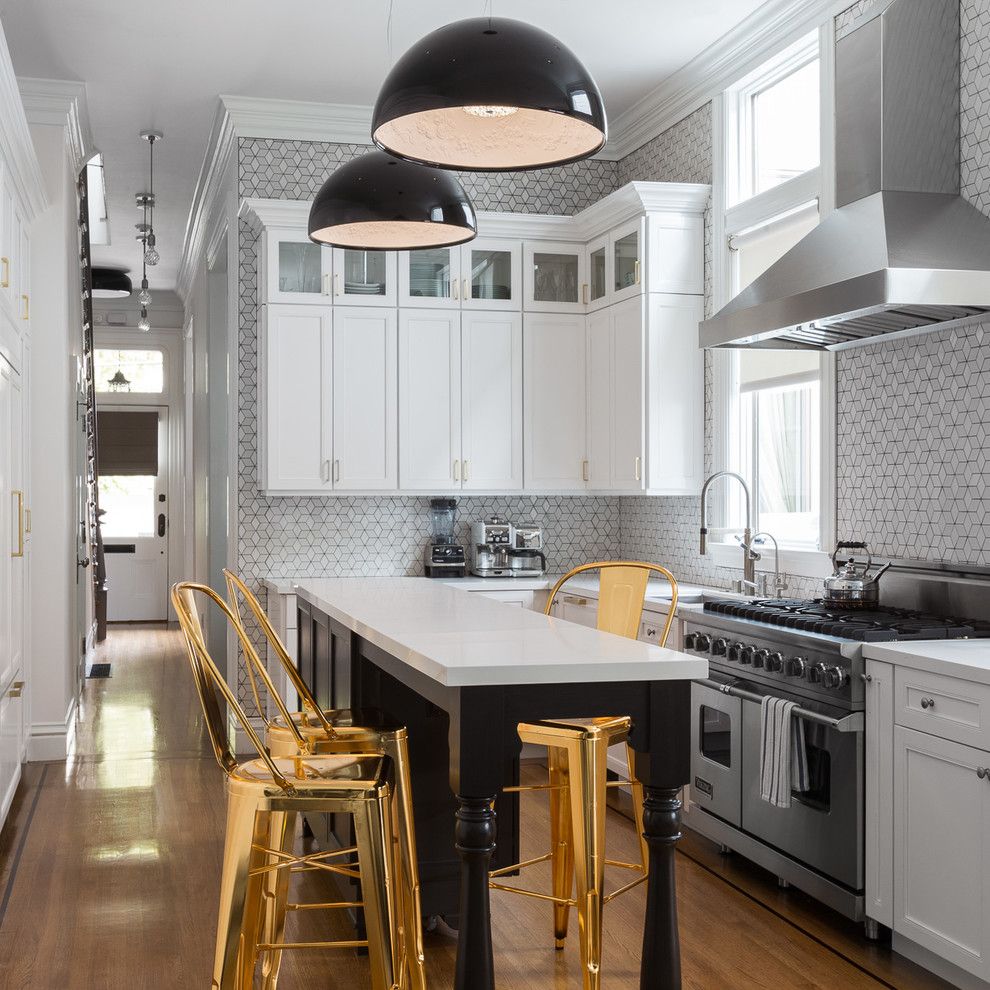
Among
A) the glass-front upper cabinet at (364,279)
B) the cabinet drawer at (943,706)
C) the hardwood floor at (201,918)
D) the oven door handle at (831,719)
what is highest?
the glass-front upper cabinet at (364,279)

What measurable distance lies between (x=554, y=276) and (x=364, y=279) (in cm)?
98

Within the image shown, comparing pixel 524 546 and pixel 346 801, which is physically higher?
pixel 524 546

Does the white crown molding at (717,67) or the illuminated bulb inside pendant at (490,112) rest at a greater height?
the white crown molding at (717,67)

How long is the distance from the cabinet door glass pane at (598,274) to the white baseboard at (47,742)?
3351 millimetres

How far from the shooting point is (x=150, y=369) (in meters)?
11.6

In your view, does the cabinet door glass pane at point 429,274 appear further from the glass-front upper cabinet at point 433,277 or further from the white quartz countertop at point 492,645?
the white quartz countertop at point 492,645

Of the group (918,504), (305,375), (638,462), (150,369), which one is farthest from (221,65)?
(150,369)

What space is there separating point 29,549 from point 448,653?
375cm

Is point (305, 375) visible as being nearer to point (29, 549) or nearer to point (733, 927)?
point (29, 549)

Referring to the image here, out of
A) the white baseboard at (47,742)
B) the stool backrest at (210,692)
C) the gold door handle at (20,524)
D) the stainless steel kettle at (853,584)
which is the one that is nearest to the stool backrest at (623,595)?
the stainless steel kettle at (853,584)

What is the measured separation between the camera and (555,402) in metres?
5.89

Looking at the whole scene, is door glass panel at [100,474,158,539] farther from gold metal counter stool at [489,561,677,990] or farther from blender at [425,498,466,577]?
gold metal counter stool at [489,561,677,990]

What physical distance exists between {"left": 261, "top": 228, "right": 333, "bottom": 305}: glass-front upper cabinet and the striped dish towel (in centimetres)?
310

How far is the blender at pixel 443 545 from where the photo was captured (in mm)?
5906
